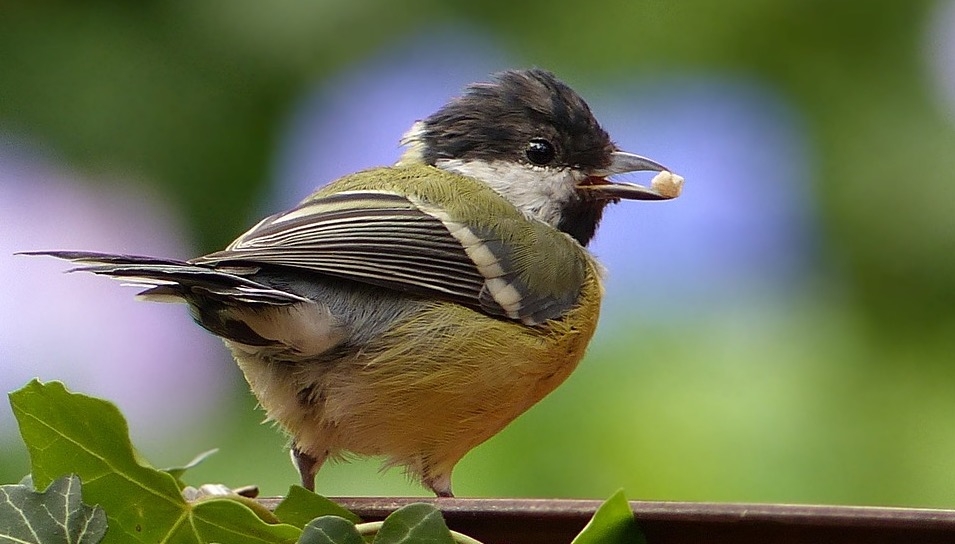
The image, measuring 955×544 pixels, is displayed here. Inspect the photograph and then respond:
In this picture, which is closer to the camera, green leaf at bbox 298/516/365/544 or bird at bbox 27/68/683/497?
green leaf at bbox 298/516/365/544

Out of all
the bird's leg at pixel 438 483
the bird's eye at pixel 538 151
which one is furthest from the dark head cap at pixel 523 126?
the bird's leg at pixel 438 483

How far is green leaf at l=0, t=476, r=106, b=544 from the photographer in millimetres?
809

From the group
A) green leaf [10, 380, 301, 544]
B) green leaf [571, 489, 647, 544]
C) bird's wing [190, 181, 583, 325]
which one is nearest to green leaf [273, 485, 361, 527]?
green leaf [10, 380, 301, 544]

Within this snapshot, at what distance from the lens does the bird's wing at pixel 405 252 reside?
4.78 ft

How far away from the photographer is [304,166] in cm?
228

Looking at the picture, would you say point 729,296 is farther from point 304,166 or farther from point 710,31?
point 304,166

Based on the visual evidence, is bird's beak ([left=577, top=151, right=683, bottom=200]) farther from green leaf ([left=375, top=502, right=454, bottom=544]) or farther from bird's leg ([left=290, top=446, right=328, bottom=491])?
green leaf ([left=375, top=502, right=454, bottom=544])

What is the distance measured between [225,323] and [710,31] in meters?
1.12

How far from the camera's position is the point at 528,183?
1900mm

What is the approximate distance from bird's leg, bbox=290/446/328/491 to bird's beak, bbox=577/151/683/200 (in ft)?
2.04

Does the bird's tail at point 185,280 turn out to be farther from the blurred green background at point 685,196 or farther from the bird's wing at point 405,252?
the blurred green background at point 685,196

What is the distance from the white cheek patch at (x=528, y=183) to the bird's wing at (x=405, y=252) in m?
0.13

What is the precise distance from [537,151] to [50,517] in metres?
1.23

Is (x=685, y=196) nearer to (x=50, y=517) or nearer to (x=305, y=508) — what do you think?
(x=305, y=508)
